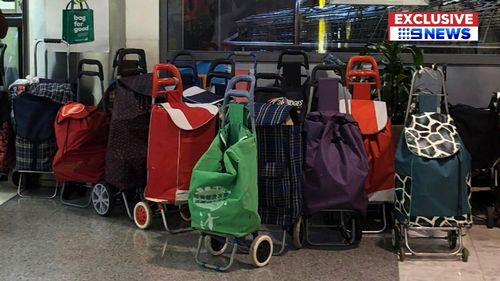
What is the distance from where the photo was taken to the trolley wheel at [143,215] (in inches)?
179

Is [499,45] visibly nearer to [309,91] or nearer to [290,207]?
[309,91]

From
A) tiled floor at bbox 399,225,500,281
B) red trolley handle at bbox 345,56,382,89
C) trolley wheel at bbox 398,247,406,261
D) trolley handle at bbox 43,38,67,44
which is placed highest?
trolley handle at bbox 43,38,67,44

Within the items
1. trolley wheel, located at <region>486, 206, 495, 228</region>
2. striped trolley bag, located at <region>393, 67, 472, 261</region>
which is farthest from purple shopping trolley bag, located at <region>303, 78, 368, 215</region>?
trolley wheel, located at <region>486, 206, 495, 228</region>

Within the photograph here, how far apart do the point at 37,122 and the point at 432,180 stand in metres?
2.89

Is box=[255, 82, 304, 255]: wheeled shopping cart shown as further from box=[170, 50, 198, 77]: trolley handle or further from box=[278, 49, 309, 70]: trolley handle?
box=[170, 50, 198, 77]: trolley handle

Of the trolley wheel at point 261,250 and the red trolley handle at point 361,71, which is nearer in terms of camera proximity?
the trolley wheel at point 261,250

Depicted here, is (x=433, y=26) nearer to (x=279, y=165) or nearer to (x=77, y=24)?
(x=279, y=165)

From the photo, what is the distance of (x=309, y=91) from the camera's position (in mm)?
4559

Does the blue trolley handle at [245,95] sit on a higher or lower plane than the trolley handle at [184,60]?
lower

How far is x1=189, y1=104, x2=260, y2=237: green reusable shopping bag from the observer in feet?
12.1

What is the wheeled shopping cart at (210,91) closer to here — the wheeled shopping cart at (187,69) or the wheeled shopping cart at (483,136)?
the wheeled shopping cart at (187,69)

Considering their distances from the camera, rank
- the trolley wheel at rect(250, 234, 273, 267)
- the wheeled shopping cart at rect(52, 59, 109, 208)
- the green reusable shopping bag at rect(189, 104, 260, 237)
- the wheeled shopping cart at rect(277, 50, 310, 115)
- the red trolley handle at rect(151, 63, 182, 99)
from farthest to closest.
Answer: the wheeled shopping cart at rect(277, 50, 310, 115) < the wheeled shopping cart at rect(52, 59, 109, 208) < the red trolley handle at rect(151, 63, 182, 99) < the trolley wheel at rect(250, 234, 273, 267) < the green reusable shopping bag at rect(189, 104, 260, 237)

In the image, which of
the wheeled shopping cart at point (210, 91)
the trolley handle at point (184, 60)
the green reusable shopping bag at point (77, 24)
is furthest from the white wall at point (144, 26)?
the wheeled shopping cart at point (210, 91)

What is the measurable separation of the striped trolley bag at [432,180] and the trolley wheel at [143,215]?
1554 millimetres
